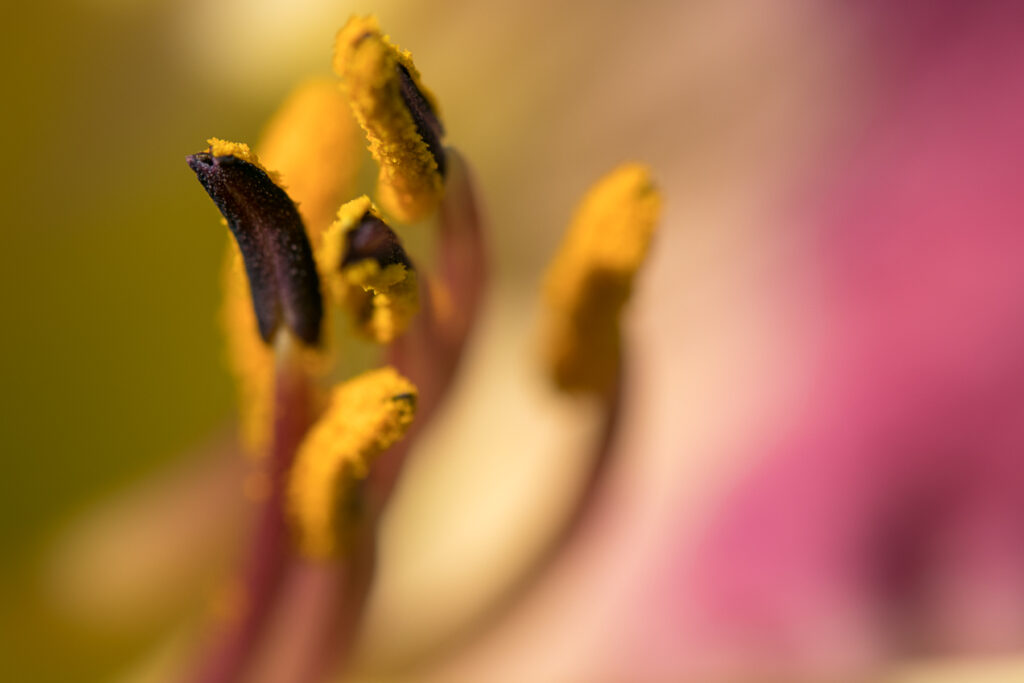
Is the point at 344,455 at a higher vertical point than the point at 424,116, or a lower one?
lower

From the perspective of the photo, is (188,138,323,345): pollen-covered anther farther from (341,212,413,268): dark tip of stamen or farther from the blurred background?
the blurred background

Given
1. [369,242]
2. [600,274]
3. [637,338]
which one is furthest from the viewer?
[637,338]

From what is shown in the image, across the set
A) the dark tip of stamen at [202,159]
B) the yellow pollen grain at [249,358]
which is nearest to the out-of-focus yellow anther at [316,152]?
the yellow pollen grain at [249,358]

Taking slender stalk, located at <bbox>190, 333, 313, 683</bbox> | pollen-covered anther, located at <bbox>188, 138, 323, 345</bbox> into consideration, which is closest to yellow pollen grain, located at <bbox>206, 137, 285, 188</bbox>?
pollen-covered anther, located at <bbox>188, 138, 323, 345</bbox>

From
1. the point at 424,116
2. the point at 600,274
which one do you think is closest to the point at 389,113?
the point at 424,116

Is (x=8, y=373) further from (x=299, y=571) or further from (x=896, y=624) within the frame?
(x=896, y=624)

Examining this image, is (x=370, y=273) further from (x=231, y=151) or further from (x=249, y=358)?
(x=249, y=358)

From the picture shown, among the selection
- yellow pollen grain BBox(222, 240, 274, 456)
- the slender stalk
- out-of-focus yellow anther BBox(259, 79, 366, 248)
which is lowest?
the slender stalk
